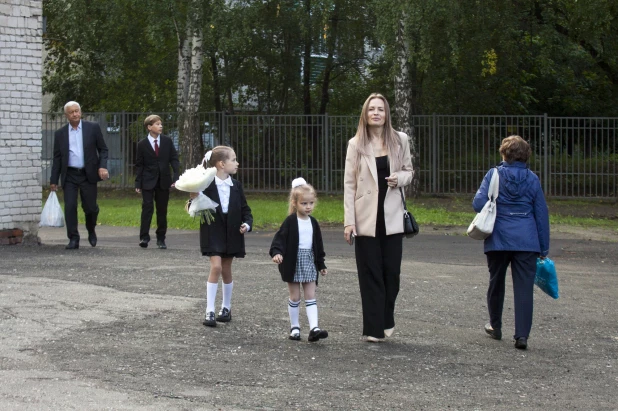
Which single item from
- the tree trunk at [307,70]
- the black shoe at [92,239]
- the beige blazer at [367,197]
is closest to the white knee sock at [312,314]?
the beige blazer at [367,197]

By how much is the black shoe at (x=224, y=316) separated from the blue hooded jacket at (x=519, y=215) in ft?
7.13

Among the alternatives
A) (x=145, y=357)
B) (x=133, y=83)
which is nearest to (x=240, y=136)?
(x=133, y=83)

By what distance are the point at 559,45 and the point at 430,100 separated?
13.2 feet

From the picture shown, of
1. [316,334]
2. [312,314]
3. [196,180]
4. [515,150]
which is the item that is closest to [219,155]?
[196,180]

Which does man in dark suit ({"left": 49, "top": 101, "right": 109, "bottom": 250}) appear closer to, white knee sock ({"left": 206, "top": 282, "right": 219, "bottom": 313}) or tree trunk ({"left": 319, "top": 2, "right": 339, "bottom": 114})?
white knee sock ({"left": 206, "top": 282, "right": 219, "bottom": 313})

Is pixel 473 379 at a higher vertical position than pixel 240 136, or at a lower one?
lower

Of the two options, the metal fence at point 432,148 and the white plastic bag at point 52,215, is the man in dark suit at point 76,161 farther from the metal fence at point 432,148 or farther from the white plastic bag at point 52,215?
Answer: the metal fence at point 432,148

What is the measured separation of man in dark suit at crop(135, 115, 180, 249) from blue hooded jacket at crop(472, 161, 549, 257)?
21.7ft

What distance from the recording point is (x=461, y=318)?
9.27 meters

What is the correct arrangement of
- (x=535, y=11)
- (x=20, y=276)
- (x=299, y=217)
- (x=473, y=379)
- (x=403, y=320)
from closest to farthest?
(x=473, y=379) < (x=299, y=217) < (x=403, y=320) < (x=20, y=276) < (x=535, y=11)

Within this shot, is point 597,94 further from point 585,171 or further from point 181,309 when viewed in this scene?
point 181,309

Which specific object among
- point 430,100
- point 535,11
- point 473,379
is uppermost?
point 535,11

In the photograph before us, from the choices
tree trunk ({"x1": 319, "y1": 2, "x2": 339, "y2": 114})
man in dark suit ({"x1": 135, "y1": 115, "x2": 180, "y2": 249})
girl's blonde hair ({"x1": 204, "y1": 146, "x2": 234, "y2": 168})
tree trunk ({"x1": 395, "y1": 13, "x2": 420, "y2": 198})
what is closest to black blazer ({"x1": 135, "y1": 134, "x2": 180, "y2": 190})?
A: man in dark suit ({"x1": 135, "y1": 115, "x2": 180, "y2": 249})

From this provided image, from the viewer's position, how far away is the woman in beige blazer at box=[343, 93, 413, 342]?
791cm
